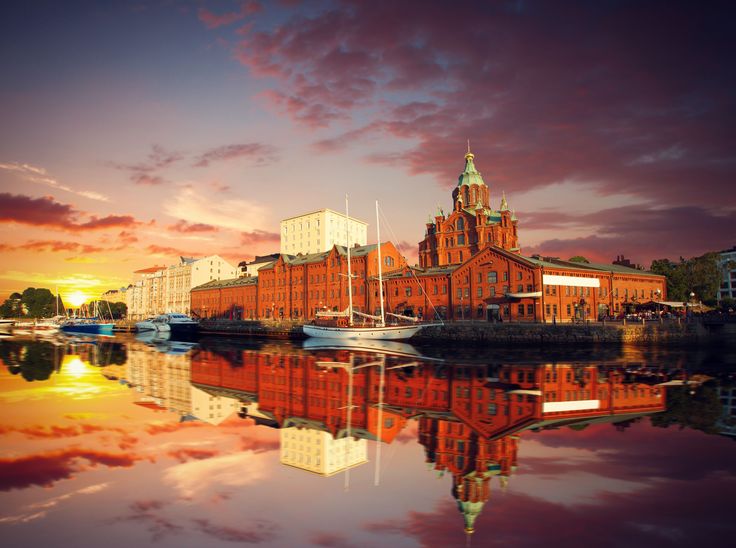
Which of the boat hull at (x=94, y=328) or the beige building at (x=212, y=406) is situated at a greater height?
the beige building at (x=212, y=406)

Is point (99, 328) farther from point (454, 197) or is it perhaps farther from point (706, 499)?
point (706, 499)

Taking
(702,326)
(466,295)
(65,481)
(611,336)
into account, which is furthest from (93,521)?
(702,326)

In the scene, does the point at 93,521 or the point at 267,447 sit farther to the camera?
the point at 267,447

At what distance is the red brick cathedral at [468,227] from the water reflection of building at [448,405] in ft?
203

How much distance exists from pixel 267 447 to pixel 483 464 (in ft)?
21.5

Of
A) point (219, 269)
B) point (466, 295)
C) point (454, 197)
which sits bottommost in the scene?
point (466, 295)

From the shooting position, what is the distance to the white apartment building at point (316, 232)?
155 metres

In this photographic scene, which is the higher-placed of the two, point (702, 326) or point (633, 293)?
point (633, 293)

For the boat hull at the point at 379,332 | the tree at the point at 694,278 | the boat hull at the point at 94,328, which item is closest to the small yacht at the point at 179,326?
the boat hull at the point at 94,328

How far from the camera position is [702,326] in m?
69.6

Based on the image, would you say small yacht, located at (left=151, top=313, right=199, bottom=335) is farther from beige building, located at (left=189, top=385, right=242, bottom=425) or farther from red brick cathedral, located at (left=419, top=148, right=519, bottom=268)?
beige building, located at (left=189, top=385, right=242, bottom=425)

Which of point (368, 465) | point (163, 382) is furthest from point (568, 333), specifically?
point (368, 465)

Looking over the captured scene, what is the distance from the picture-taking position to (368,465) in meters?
12.7

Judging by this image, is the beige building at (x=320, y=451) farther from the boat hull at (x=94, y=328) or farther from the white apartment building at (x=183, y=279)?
the white apartment building at (x=183, y=279)
